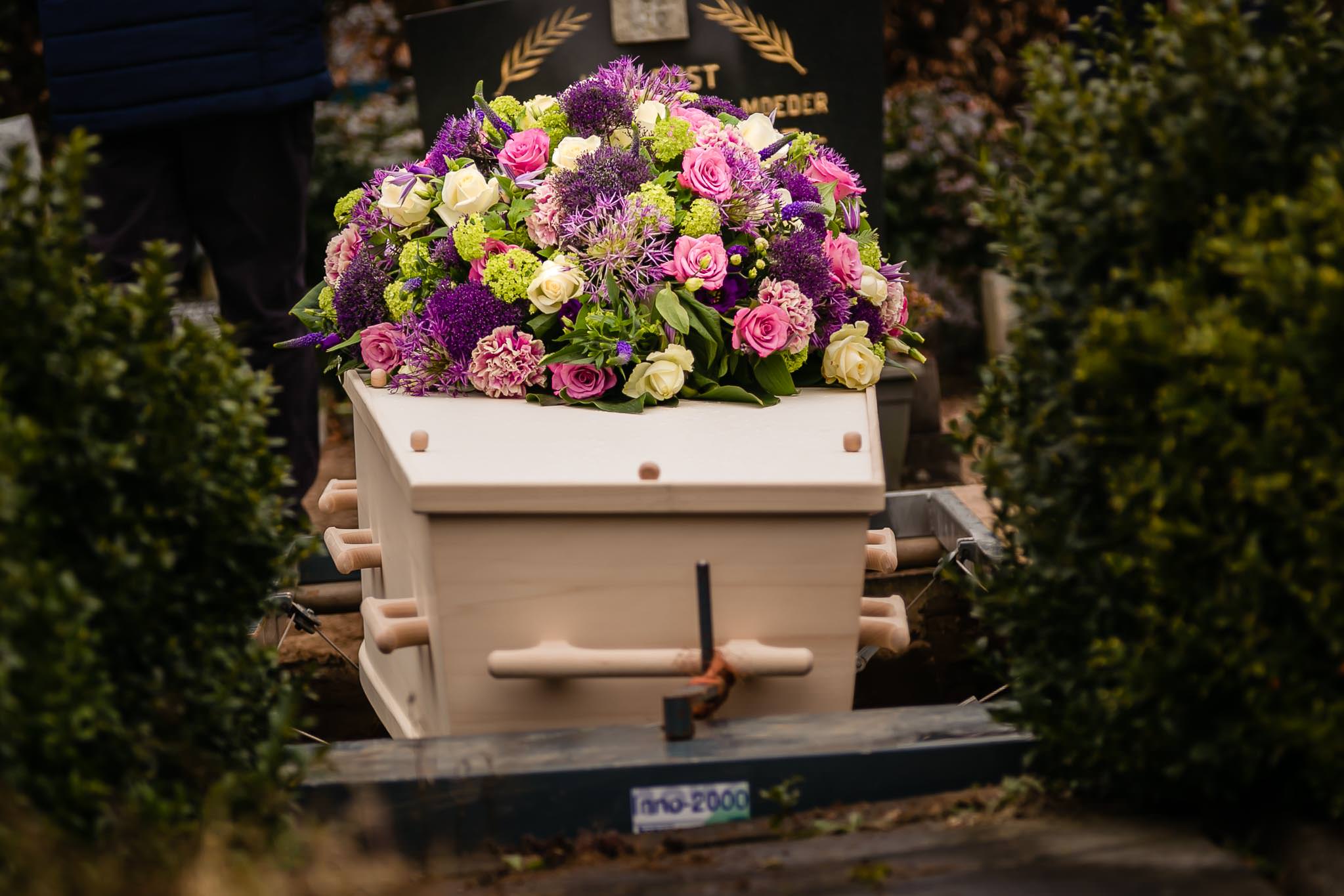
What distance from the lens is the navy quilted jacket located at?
3.26 m

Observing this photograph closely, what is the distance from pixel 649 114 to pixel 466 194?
1.17ft

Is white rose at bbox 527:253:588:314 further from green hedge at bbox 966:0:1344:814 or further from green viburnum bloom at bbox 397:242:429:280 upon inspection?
green hedge at bbox 966:0:1344:814

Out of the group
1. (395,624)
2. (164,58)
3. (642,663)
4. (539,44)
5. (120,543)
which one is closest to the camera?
(120,543)

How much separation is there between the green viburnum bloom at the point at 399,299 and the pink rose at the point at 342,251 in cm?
20

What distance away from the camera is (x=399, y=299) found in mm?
2311

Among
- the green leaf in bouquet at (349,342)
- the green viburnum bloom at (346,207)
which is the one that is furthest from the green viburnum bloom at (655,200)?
the green viburnum bloom at (346,207)

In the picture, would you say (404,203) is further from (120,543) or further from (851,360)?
(120,543)

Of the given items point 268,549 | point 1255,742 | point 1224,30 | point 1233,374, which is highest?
point 1224,30

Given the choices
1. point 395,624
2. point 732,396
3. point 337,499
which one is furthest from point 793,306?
point 337,499

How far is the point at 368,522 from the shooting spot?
255 centimetres

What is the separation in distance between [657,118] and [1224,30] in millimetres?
1138

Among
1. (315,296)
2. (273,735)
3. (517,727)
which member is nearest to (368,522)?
(315,296)

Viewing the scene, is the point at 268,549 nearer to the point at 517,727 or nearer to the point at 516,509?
the point at 516,509

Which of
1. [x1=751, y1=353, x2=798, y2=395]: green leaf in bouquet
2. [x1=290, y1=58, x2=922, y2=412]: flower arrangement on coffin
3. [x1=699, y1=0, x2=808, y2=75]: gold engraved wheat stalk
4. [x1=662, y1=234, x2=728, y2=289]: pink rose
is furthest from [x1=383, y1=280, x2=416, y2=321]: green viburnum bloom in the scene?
[x1=699, y1=0, x2=808, y2=75]: gold engraved wheat stalk
